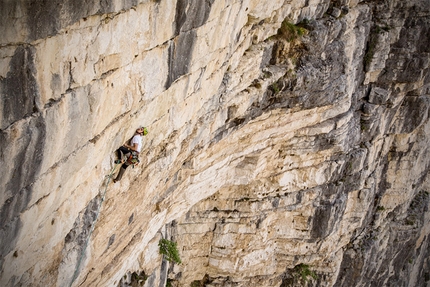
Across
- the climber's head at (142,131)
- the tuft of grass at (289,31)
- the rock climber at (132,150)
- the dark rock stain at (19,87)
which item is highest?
the tuft of grass at (289,31)

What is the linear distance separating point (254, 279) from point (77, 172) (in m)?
11.8

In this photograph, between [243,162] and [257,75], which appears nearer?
[257,75]

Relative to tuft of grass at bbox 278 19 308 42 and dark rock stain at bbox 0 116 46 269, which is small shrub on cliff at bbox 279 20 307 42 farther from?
dark rock stain at bbox 0 116 46 269

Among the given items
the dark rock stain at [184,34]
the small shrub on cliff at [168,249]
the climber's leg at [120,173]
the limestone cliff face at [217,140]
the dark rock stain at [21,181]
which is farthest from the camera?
the small shrub on cliff at [168,249]

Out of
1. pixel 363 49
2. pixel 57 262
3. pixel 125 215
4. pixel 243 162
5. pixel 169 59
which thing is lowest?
pixel 57 262

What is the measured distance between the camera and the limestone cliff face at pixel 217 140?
6.36 m

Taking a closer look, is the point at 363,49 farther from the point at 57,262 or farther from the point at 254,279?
the point at 57,262

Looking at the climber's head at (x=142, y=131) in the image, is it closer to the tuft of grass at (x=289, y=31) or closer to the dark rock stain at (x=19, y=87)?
the dark rock stain at (x=19, y=87)

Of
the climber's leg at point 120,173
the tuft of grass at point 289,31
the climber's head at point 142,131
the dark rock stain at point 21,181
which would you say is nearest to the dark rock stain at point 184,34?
the climber's head at point 142,131

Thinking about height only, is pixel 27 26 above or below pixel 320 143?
below

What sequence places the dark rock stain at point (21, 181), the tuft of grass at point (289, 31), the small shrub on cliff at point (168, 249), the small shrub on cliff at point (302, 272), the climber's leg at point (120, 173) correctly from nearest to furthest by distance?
the dark rock stain at point (21, 181) < the climber's leg at point (120, 173) < the tuft of grass at point (289, 31) < the small shrub on cliff at point (168, 249) < the small shrub on cliff at point (302, 272)

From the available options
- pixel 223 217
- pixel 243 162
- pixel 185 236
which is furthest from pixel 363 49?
pixel 185 236

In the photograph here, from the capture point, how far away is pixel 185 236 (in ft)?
53.5

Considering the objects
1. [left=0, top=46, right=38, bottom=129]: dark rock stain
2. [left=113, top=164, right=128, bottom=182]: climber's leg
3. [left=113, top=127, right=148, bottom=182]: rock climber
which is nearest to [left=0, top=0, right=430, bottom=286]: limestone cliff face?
[left=0, top=46, right=38, bottom=129]: dark rock stain
